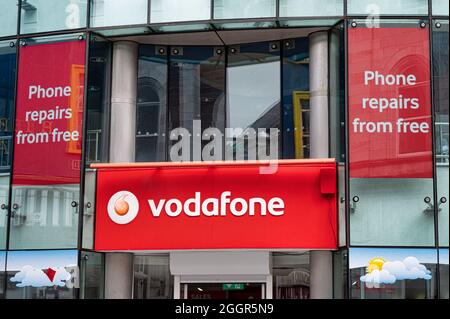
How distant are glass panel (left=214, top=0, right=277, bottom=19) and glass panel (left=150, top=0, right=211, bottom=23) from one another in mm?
258

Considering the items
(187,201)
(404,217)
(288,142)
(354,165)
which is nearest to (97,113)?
(187,201)

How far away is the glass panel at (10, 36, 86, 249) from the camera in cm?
2158

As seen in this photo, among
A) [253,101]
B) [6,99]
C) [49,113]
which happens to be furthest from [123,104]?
[253,101]

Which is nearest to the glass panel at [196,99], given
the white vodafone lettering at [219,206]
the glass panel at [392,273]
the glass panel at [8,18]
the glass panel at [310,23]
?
the white vodafone lettering at [219,206]

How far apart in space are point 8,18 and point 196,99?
4.94 metres

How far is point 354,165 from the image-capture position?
20.7 metres

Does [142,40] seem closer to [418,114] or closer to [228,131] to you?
[228,131]

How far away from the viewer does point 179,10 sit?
854 inches

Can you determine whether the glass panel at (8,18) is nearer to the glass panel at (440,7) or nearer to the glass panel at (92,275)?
the glass panel at (92,275)

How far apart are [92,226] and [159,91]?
12.3ft

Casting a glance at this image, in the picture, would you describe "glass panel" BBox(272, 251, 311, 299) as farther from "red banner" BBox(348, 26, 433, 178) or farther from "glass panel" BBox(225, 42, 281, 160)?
"red banner" BBox(348, 26, 433, 178)

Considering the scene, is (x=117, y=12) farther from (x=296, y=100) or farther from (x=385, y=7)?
(x=385, y=7)

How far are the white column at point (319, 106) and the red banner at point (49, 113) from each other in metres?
5.41

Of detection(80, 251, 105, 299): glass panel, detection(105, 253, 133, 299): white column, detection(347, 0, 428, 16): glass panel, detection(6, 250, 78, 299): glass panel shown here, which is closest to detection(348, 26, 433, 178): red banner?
detection(347, 0, 428, 16): glass panel
